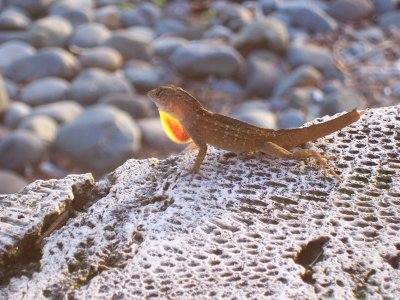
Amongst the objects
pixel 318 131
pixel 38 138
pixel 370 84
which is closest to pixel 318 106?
pixel 370 84

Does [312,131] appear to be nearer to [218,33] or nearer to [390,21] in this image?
[218,33]

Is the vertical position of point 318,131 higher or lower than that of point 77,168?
lower

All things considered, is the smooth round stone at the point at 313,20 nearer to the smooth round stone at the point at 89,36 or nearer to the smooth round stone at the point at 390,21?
the smooth round stone at the point at 390,21

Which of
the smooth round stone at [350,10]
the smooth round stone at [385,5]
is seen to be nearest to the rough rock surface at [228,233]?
the smooth round stone at [350,10]

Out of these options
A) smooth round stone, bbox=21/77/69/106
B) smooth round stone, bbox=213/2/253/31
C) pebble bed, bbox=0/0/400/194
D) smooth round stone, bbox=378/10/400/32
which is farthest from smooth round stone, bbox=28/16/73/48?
smooth round stone, bbox=378/10/400/32

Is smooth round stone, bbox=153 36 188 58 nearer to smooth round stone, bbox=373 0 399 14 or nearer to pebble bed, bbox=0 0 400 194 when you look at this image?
pebble bed, bbox=0 0 400 194

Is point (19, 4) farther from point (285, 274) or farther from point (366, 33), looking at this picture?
point (285, 274)
